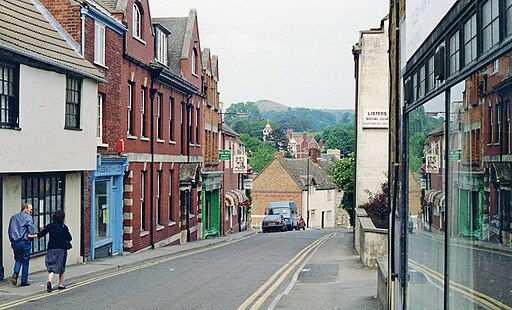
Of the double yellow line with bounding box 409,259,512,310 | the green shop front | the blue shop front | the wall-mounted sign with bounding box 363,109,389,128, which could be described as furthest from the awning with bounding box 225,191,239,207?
the double yellow line with bounding box 409,259,512,310

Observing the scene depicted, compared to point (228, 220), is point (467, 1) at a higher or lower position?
higher

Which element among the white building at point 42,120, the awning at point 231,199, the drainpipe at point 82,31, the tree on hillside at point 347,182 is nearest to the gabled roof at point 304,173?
the tree on hillside at point 347,182

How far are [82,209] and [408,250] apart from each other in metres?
16.8

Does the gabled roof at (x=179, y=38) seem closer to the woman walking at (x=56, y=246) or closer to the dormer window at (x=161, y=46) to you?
the dormer window at (x=161, y=46)

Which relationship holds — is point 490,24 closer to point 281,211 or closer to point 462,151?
point 462,151

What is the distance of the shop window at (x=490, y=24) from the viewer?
306 cm

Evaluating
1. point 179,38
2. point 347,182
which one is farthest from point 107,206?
point 347,182

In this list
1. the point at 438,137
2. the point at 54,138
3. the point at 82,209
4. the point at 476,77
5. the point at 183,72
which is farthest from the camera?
the point at 183,72

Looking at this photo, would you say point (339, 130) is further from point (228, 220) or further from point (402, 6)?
point (402, 6)

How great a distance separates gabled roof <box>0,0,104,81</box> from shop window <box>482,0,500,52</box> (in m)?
13.9

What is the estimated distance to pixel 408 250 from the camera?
6707 millimetres

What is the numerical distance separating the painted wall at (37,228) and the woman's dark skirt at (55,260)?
188 centimetres

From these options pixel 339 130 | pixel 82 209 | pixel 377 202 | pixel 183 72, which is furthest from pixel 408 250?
pixel 339 130

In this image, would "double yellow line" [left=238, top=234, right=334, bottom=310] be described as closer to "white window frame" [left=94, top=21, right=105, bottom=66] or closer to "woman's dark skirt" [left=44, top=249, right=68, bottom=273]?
"woman's dark skirt" [left=44, top=249, right=68, bottom=273]
